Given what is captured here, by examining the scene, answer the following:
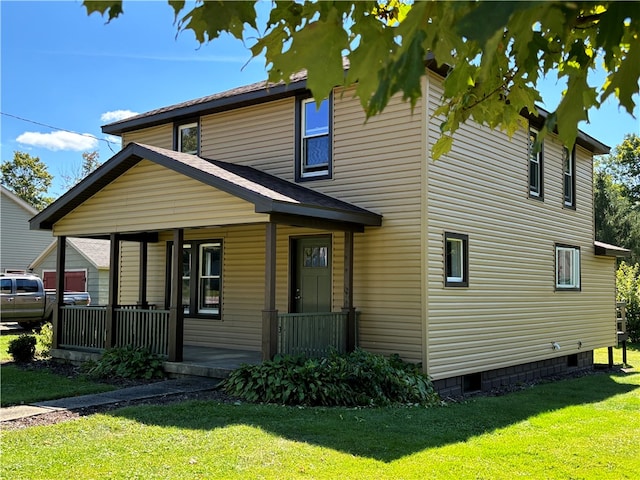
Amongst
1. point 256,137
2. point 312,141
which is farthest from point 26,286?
point 312,141

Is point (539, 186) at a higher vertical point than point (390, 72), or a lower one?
higher

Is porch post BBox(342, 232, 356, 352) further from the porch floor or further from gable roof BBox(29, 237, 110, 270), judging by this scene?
gable roof BBox(29, 237, 110, 270)

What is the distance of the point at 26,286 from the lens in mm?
22312

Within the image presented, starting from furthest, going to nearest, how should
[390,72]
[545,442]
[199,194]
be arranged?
→ [199,194]
[545,442]
[390,72]

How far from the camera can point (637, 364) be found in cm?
1847

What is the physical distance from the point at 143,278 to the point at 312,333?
226 inches

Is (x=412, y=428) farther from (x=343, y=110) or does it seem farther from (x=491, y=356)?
(x=343, y=110)

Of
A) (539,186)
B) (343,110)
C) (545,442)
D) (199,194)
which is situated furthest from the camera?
(539,186)

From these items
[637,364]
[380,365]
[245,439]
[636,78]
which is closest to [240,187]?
[380,365]

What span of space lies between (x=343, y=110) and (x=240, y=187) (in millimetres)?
3295

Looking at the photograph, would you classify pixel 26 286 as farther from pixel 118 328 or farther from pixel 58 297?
pixel 118 328

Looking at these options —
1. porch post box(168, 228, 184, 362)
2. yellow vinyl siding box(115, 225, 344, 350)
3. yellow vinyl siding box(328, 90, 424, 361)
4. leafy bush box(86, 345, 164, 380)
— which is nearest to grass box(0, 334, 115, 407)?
leafy bush box(86, 345, 164, 380)

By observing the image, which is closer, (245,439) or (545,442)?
(245,439)

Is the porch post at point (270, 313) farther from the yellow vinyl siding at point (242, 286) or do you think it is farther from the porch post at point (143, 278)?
the porch post at point (143, 278)
